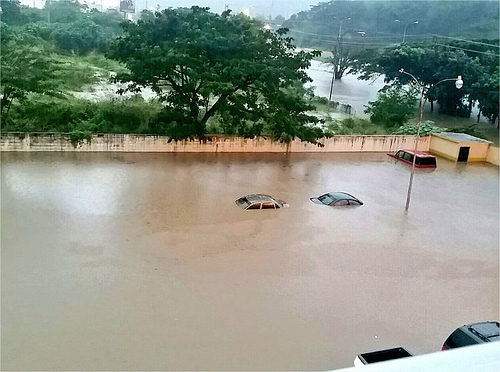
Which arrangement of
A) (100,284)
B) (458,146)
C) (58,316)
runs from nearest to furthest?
(58,316) < (100,284) < (458,146)

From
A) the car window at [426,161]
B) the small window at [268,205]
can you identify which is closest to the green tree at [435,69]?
the car window at [426,161]

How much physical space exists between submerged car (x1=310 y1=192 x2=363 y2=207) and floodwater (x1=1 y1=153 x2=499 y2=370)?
284 millimetres

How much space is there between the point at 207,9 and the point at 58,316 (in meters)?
11.9

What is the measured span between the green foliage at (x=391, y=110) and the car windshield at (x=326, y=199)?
8990mm

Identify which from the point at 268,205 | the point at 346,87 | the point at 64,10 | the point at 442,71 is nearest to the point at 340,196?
the point at 268,205

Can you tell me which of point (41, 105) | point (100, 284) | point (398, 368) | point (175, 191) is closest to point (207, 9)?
point (41, 105)

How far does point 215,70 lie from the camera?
14.5m

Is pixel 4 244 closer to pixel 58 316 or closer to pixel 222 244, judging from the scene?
pixel 58 316

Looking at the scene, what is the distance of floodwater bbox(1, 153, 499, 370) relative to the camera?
5621 mm

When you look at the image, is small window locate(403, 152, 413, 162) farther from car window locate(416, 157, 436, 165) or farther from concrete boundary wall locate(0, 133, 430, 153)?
concrete boundary wall locate(0, 133, 430, 153)

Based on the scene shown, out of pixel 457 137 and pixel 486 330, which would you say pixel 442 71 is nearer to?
pixel 457 137

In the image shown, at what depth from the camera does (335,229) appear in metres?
9.54

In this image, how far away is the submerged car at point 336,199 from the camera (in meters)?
10.9

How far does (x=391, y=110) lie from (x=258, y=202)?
10994mm
